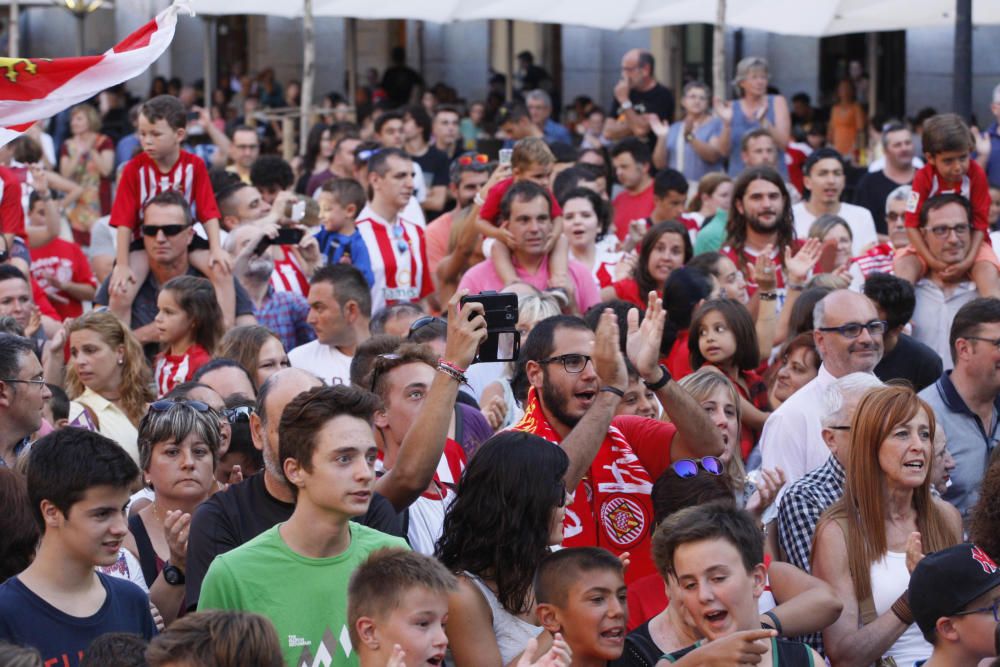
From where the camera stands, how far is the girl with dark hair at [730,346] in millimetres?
7078

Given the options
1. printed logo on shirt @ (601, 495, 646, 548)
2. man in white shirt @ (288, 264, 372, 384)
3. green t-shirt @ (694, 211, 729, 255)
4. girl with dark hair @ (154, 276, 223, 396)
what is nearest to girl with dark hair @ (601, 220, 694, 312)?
green t-shirt @ (694, 211, 729, 255)

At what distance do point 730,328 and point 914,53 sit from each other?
43.1 ft

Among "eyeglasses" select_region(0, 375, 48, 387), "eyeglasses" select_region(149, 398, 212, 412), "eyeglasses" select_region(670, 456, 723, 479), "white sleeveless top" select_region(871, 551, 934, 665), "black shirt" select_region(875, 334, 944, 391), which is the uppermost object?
"eyeglasses" select_region(0, 375, 48, 387)

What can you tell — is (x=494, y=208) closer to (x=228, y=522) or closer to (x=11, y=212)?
(x=11, y=212)

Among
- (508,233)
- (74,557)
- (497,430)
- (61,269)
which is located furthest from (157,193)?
(74,557)

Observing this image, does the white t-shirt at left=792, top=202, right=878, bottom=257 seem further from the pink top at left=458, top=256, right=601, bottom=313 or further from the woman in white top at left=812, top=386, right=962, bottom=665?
the woman in white top at left=812, top=386, right=962, bottom=665

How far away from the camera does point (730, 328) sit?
7.07m

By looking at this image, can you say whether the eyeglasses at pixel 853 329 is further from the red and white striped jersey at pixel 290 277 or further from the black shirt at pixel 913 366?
the red and white striped jersey at pixel 290 277

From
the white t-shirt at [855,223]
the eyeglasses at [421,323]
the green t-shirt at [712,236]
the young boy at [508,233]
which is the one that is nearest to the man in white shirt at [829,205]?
the white t-shirt at [855,223]

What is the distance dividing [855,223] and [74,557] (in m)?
7.01

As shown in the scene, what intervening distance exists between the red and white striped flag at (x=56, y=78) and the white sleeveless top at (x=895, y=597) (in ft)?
10.6

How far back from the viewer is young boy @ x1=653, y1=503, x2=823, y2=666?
14.3 feet

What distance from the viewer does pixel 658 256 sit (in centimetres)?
888

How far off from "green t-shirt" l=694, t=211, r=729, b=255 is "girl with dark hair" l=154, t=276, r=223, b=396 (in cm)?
351
